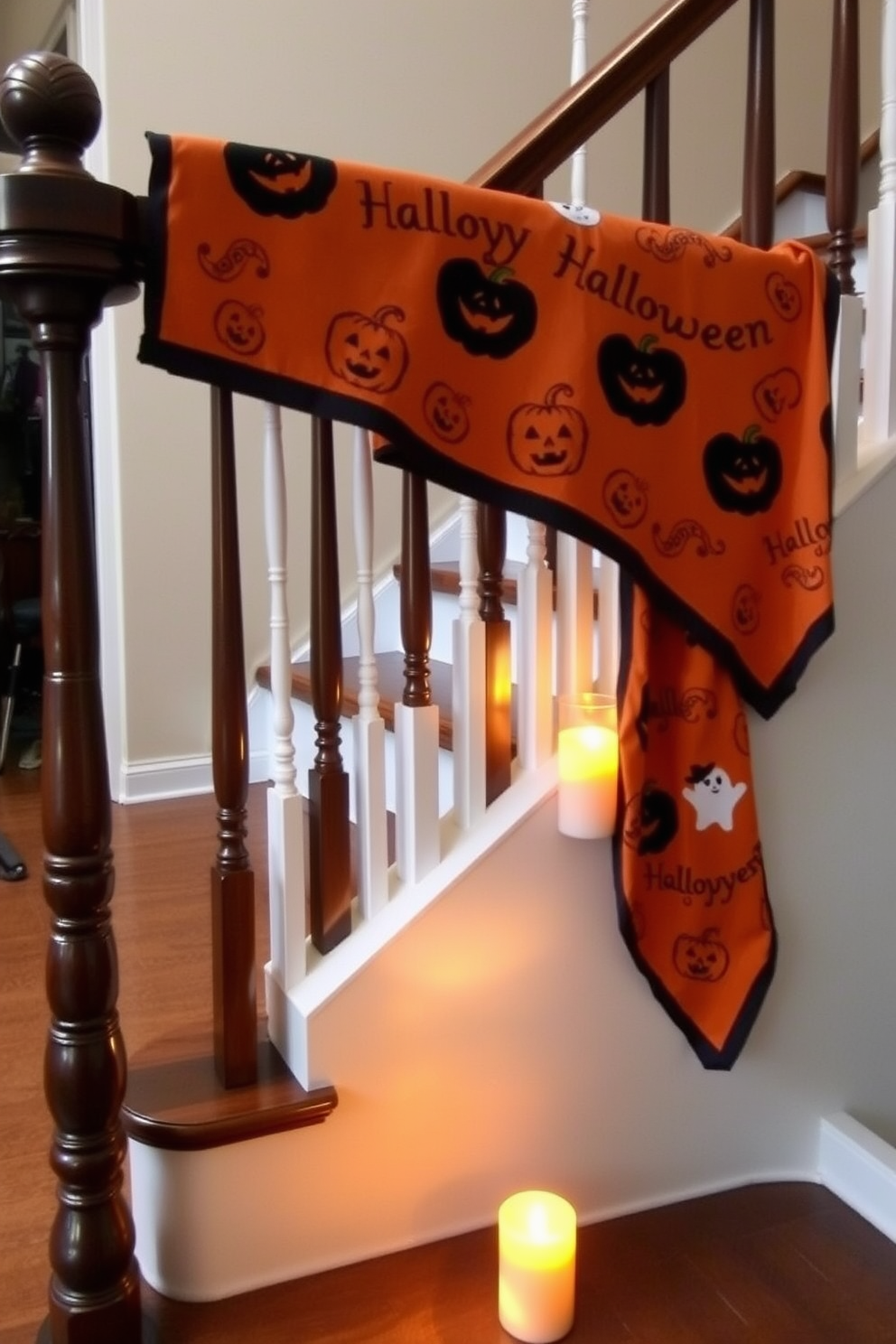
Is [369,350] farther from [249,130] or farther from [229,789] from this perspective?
[249,130]

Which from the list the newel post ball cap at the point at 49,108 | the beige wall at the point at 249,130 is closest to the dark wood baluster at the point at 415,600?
the newel post ball cap at the point at 49,108

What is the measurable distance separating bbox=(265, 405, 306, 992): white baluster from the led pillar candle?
293 mm

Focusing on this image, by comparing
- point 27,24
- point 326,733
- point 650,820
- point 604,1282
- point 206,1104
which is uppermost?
point 27,24

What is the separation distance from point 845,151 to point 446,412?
2.18 feet

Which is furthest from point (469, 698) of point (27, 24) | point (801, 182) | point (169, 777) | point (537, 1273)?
point (27, 24)

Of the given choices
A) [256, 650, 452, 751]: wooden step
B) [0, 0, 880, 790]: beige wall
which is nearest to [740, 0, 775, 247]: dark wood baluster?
[256, 650, 452, 751]: wooden step

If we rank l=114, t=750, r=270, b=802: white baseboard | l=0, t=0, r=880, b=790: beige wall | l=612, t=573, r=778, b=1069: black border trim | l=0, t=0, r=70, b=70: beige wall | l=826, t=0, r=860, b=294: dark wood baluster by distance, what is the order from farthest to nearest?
l=0, t=0, r=70, b=70: beige wall → l=114, t=750, r=270, b=802: white baseboard → l=0, t=0, r=880, b=790: beige wall → l=826, t=0, r=860, b=294: dark wood baluster → l=612, t=573, r=778, b=1069: black border trim

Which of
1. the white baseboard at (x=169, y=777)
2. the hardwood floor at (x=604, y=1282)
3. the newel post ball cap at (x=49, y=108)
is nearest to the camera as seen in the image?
the newel post ball cap at (x=49, y=108)

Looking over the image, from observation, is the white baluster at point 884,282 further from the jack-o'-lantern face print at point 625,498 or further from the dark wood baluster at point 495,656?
the dark wood baluster at point 495,656

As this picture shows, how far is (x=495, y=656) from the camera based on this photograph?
1326 mm

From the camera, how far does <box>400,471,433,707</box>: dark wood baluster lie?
4.16ft

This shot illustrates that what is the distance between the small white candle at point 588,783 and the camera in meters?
1.28

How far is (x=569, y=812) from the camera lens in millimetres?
1297

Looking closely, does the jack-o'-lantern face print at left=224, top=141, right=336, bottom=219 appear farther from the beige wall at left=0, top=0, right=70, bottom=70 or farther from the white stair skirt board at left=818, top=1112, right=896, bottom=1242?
the beige wall at left=0, top=0, right=70, bottom=70
